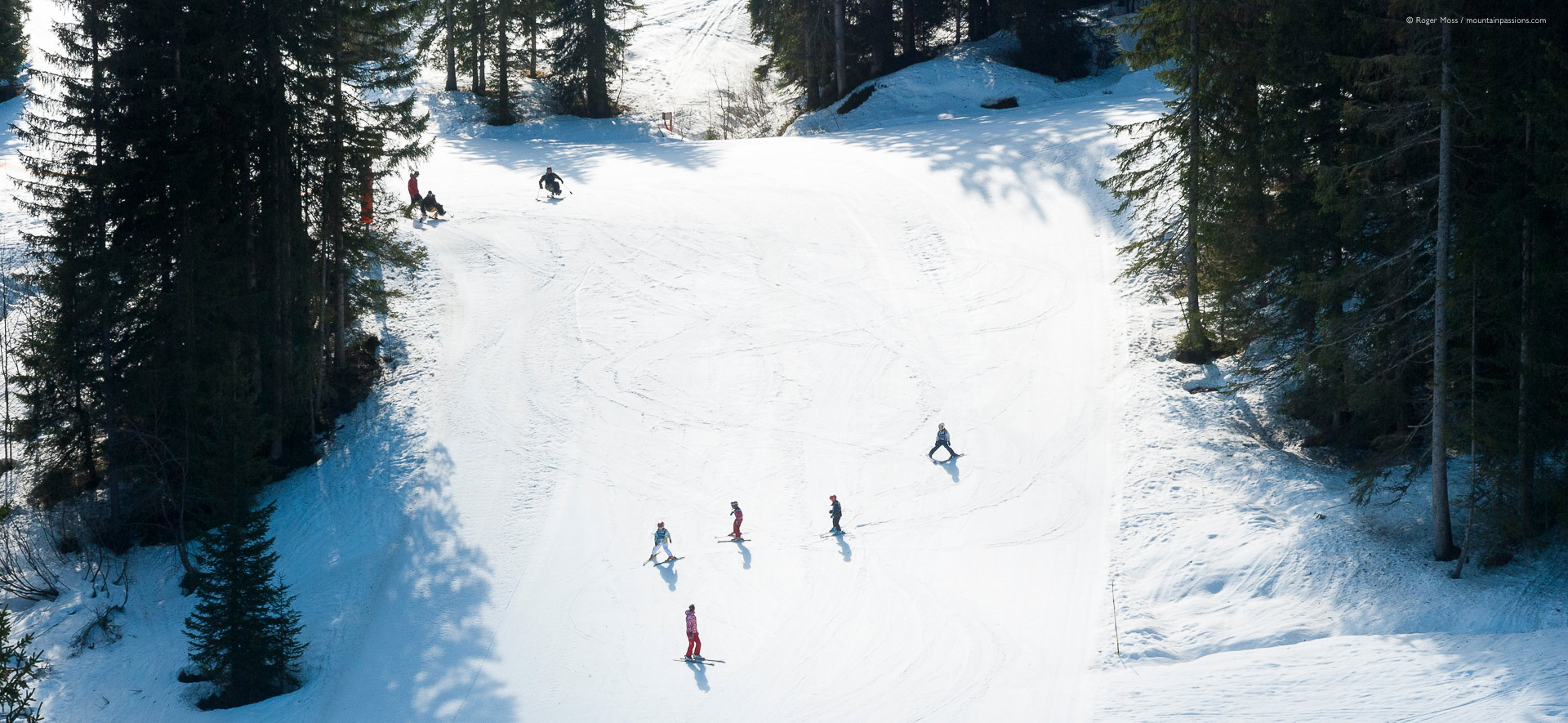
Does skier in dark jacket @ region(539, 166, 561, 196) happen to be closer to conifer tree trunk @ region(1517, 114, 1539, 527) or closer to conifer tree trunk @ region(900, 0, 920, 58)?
conifer tree trunk @ region(900, 0, 920, 58)

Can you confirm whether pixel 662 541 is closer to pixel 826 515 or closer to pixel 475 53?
pixel 826 515

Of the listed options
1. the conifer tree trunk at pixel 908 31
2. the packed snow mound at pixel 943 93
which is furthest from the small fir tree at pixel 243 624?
the conifer tree trunk at pixel 908 31

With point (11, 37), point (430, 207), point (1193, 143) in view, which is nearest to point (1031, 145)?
point (1193, 143)

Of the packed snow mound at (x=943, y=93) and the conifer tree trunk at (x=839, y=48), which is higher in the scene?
the conifer tree trunk at (x=839, y=48)

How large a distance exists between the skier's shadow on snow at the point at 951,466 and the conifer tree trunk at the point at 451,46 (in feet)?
108

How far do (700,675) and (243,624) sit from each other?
7884 millimetres

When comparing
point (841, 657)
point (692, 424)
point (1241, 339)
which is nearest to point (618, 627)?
point (841, 657)

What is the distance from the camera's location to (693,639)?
56.0ft

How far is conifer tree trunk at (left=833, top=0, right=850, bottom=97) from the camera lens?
4447cm

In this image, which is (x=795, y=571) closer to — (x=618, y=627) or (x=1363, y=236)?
(x=618, y=627)

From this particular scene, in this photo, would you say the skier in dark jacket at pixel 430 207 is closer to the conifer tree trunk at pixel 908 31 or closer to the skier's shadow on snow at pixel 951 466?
the skier's shadow on snow at pixel 951 466

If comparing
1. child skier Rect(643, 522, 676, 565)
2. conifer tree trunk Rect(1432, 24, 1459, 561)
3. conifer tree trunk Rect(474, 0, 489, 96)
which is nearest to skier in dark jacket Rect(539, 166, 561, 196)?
conifer tree trunk Rect(474, 0, 489, 96)

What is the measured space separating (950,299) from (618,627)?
14561 mm

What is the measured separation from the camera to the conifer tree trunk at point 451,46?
150 feet
